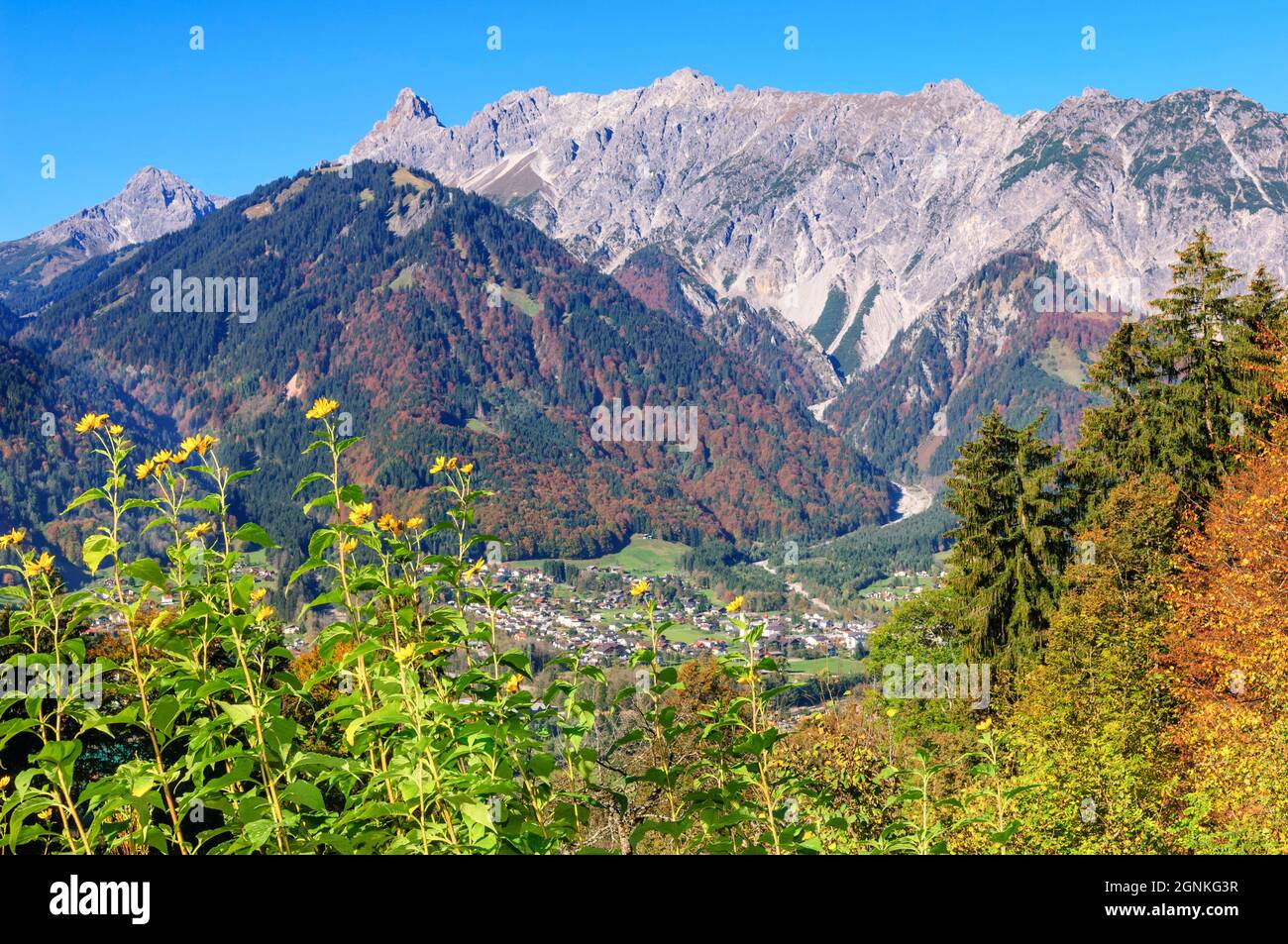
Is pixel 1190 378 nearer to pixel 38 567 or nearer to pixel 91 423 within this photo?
pixel 91 423

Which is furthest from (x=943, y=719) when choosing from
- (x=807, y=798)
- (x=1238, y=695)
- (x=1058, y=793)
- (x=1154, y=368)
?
(x=807, y=798)

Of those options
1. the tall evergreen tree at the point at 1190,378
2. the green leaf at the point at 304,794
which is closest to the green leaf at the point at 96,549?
the green leaf at the point at 304,794

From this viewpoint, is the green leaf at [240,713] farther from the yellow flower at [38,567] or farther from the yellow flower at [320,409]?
the yellow flower at [320,409]

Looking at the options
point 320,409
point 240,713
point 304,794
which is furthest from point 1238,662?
point 240,713

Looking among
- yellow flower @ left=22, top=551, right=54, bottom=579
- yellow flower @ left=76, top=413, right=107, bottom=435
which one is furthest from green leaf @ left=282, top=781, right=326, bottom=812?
yellow flower @ left=76, top=413, right=107, bottom=435

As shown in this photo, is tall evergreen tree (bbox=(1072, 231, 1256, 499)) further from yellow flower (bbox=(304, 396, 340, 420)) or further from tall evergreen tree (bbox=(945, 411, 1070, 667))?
yellow flower (bbox=(304, 396, 340, 420))
